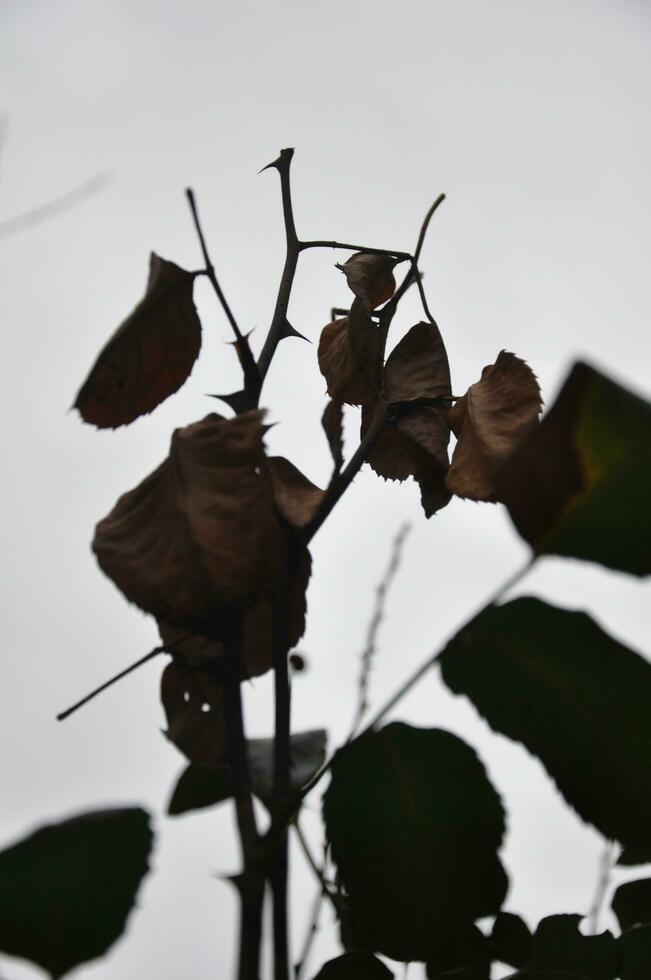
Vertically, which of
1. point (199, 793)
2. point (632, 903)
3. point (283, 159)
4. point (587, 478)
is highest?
point (283, 159)

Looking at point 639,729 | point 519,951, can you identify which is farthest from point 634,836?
point 519,951

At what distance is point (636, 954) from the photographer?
1.05ft

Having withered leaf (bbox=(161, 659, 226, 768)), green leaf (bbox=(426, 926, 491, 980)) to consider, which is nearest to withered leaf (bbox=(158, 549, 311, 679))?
withered leaf (bbox=(161, 659, 226, 768))

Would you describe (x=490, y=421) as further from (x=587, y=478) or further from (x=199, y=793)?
(x=199, y=793)

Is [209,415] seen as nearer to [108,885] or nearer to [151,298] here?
[151,298]

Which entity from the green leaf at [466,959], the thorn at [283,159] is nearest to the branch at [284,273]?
the thorn at [283,159]

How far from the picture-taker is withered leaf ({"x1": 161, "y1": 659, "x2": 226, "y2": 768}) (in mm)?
311

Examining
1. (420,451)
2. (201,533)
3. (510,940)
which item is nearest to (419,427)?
(420,451)

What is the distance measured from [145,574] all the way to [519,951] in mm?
233


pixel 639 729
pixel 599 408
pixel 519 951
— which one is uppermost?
pixel 599 408

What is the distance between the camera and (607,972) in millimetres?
327

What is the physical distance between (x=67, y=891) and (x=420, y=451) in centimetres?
19

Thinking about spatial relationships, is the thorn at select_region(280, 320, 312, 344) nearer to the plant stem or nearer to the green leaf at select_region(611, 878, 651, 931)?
the plant stem

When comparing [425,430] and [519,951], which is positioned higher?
[425,430]
